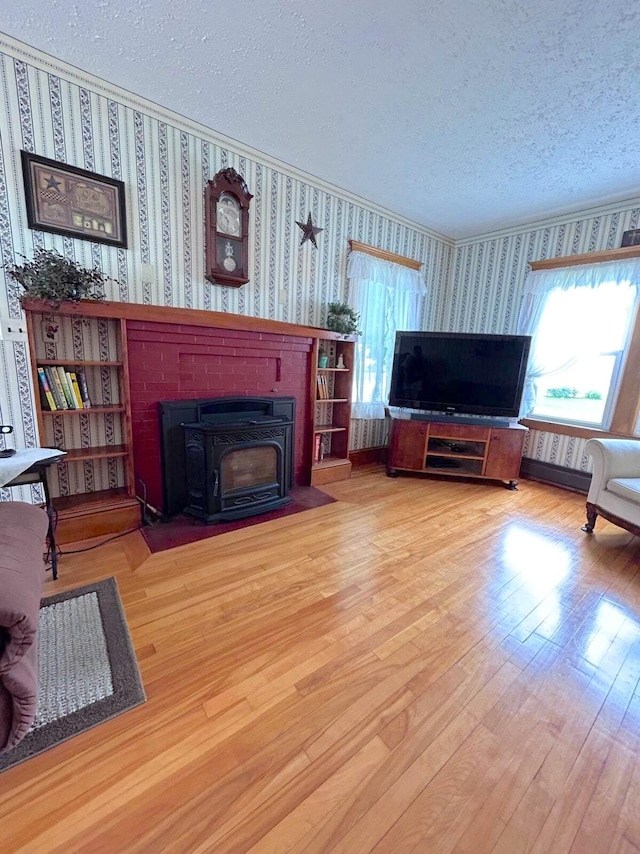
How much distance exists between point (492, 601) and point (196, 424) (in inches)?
85.7

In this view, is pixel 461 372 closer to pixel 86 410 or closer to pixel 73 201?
pixel 86 410

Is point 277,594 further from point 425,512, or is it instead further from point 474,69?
point 474,69

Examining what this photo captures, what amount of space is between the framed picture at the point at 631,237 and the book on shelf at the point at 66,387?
466 centimetres

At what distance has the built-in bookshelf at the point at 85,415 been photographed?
2.12 meters

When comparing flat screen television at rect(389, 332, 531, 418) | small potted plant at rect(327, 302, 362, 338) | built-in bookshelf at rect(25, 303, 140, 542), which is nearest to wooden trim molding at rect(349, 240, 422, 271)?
small potted plant at rect(327, 302, 362, 338)

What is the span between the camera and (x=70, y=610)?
1.69 m

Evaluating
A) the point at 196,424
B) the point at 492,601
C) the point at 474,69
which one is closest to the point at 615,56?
the point at 474,69

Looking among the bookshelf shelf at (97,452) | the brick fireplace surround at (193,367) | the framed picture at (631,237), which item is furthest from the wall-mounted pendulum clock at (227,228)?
the framed picture at (631,237)

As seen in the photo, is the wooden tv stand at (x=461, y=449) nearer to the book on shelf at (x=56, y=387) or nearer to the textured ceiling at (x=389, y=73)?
the textured ceiling at (x=389, y=73)

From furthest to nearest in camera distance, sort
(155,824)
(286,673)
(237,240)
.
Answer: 1. (237,240)
2. (286,673)
3. (155,824)

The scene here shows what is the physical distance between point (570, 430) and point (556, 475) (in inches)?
20.0

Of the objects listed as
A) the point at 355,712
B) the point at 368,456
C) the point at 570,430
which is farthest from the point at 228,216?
the point at 570,430

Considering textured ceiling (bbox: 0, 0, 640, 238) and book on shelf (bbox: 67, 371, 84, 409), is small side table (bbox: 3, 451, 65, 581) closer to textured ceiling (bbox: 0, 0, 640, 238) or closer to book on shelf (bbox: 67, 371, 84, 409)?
book on shelf (bbox: 67, 371, 84, 409)

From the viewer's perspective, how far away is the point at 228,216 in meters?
2.71
